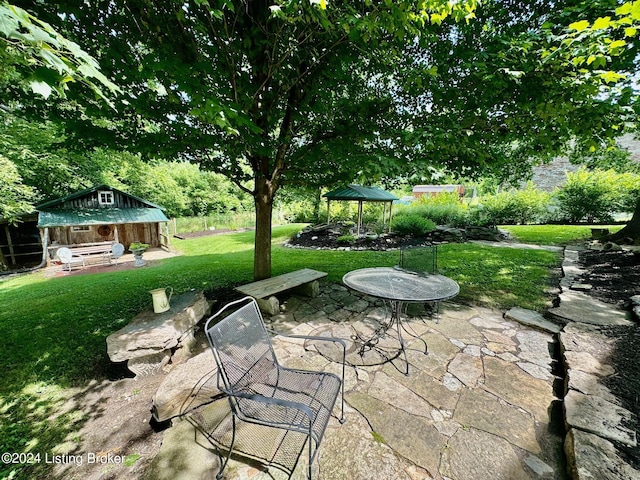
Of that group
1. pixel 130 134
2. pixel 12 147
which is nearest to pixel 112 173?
pixel 12 147

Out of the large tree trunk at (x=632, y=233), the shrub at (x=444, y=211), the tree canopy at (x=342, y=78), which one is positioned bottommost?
the large tree trunk at (x=632, y=233)

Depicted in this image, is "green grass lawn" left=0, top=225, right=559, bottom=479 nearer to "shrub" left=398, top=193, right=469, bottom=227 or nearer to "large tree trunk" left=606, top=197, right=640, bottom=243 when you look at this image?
"large tree trunk" left=606, top=197, right=640, bottom=243

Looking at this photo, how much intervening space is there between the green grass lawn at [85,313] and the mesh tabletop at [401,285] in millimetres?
1496

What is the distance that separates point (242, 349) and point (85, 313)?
400 centimetres

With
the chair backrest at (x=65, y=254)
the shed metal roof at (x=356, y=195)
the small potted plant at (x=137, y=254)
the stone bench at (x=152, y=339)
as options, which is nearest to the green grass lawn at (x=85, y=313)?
the stone bench at (x=152, y=339)

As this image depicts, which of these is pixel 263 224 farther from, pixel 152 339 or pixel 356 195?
pixel 356 195

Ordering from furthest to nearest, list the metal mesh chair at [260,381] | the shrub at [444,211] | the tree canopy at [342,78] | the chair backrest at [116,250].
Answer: the shrub at [444,211]
the chair backrest at [116,250]
the tree canopy at [342,78]
the metal mesh chair at [260,381]

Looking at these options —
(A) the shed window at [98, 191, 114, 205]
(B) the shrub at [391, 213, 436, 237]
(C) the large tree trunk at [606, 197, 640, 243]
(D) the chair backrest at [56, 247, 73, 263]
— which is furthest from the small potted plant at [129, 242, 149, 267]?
(C) the large tree trunk at [606, 197, 640, 243]

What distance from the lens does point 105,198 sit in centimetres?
1287

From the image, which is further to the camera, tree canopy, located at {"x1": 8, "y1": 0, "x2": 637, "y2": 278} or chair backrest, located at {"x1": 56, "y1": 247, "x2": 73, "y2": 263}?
chair backrest, located at {"x1": 56, "y1": 247, "x2": 73, "y2": 263}

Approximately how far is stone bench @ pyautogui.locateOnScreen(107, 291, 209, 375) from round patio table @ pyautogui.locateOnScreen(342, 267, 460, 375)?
203 centimetres

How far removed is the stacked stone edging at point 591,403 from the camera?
1.41 meters

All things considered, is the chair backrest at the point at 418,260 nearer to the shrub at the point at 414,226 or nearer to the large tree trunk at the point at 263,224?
the large tree trunk at the point at 263,224

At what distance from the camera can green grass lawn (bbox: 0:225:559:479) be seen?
2.19 m
